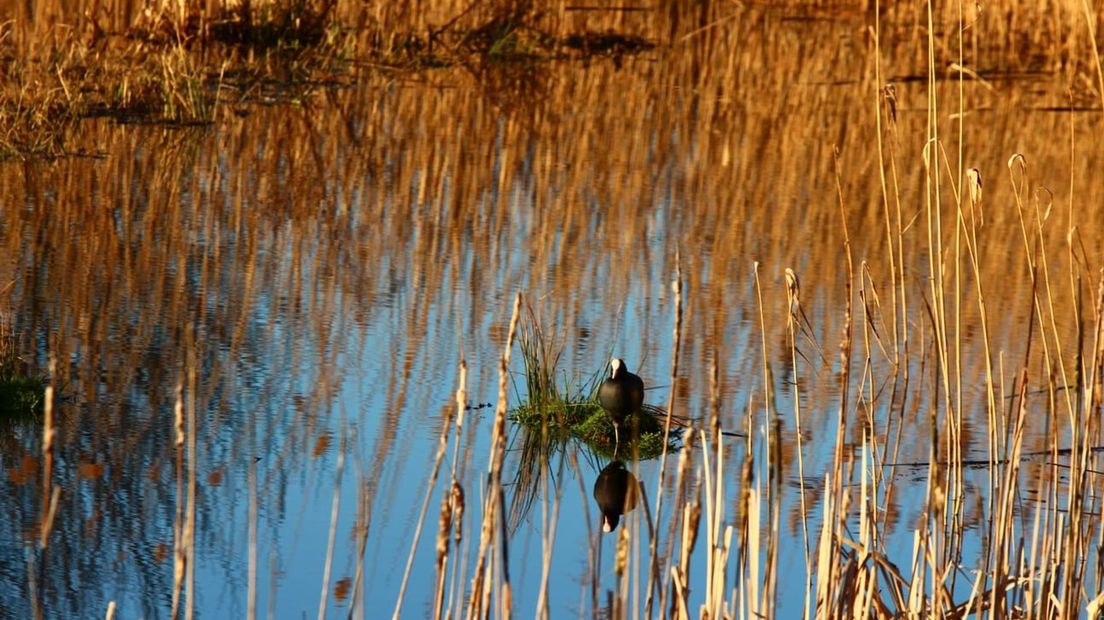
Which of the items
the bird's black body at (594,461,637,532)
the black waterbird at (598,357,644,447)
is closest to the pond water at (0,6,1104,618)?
the bird's black body at (594,461,637,532)

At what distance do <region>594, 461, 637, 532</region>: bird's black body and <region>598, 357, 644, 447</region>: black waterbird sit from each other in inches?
5.1

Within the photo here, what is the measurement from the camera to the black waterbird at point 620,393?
3.75 meters

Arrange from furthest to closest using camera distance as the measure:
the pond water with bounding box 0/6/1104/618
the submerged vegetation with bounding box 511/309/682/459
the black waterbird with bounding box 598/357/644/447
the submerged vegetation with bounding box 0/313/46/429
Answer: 1. the submerged vegetation with bounding box 511/309/682/459
2. the submerged vegetation with bounding box 0/313/46/429
3. the black waterbird with bounding box 598/357/644/447
4. the pond water with bounding box 0/6/1104/618

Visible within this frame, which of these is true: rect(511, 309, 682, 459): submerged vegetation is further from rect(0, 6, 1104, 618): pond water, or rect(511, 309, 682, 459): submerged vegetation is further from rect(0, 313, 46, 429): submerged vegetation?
rect(0, 313, 46, 429): submerged vegetation

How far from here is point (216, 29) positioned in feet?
31.2

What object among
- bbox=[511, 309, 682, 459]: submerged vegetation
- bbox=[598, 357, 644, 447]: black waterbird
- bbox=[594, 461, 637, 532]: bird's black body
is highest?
bbox=[598, 357, 644, 447]: black waterbird

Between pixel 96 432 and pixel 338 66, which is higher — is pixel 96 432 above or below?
below

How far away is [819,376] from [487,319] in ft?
3.18

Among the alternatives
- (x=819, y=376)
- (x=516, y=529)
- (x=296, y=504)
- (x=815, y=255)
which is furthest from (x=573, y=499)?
(x=815, y=255)

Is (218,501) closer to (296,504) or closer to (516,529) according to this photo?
(296,504)

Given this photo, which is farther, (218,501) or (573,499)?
(573,499)

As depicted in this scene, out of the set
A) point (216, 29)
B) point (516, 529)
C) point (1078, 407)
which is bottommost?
point (516, 529)

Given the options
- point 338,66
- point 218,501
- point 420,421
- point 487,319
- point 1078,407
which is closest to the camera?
point 1078,407

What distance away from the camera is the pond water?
10.6ft
